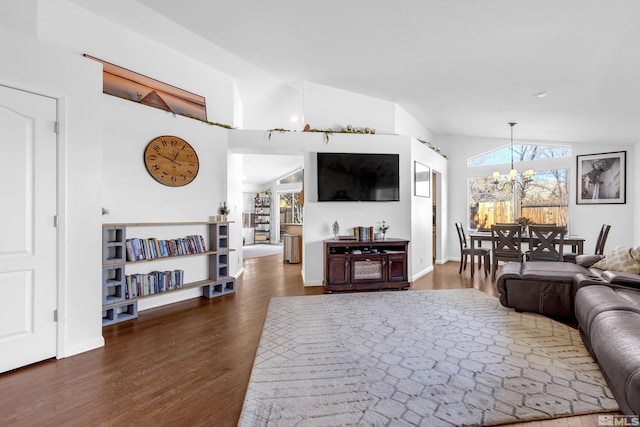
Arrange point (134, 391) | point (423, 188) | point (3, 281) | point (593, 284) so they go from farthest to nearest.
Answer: point (423, 188) < point (593, 284) < point (3, 281) < point (134, 391)

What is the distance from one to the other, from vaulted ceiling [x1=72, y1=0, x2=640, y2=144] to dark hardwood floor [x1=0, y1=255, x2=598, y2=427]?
3.09m

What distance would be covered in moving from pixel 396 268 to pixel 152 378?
3540 mm

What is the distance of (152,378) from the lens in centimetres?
222

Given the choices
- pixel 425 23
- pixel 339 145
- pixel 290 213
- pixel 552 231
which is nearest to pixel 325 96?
pixel 339 145

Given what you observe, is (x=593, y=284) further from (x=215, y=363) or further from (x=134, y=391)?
(x=134, y=391)

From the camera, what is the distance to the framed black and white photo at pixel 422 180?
18.7 ft

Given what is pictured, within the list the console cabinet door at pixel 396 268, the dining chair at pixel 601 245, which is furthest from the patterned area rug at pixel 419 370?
the dining chair at pixel 601 245

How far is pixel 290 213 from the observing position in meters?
12.0

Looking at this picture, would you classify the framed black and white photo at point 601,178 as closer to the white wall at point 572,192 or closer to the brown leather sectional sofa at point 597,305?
the white wall at point 572,192

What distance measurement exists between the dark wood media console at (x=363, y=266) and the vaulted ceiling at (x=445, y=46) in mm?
2460

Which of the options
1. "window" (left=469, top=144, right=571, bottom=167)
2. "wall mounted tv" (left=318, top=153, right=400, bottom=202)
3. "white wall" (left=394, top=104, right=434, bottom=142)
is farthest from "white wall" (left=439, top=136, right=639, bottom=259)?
"wall mounted tv" (left=318, top=153, right=400, bottom=202)

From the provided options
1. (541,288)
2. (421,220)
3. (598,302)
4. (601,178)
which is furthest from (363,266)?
(601,178)

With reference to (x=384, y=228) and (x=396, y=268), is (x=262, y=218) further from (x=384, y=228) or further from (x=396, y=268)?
(x=396, y=268)

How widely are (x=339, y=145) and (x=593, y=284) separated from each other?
365 cm
